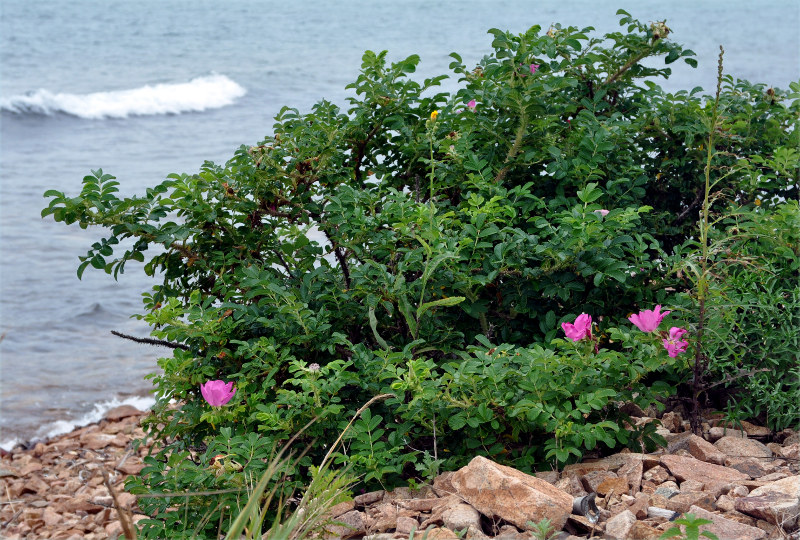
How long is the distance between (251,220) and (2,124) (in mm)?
12822

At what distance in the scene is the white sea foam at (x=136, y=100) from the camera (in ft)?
47.7

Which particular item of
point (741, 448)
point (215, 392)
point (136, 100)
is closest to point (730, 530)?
point (741, 448)

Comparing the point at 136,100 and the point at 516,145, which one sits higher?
the point at 516,145

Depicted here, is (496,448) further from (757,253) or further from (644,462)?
(757,253)

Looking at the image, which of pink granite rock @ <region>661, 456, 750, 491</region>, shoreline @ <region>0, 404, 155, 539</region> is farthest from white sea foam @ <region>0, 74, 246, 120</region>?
pink granite rock @ <region>661, 456, 750, 491</region>

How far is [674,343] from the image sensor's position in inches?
90.0

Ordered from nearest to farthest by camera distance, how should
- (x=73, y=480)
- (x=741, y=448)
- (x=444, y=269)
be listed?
(x=741, y=448) < (x=444, y=269) < (x=73, y=480)

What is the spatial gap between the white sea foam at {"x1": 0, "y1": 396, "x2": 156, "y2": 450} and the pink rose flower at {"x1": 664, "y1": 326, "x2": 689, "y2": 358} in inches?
146

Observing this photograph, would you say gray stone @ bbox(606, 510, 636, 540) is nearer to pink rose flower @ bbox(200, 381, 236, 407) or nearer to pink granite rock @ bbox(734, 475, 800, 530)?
pink granite rock @ bbox(734, 475, 800, 530)

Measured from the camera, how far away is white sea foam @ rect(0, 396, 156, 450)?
4.86 metres

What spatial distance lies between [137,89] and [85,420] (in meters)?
12.7

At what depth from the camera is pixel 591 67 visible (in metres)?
3.35

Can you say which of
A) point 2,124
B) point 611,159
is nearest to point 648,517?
point 611,159

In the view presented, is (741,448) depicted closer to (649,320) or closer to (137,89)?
(649,320)
